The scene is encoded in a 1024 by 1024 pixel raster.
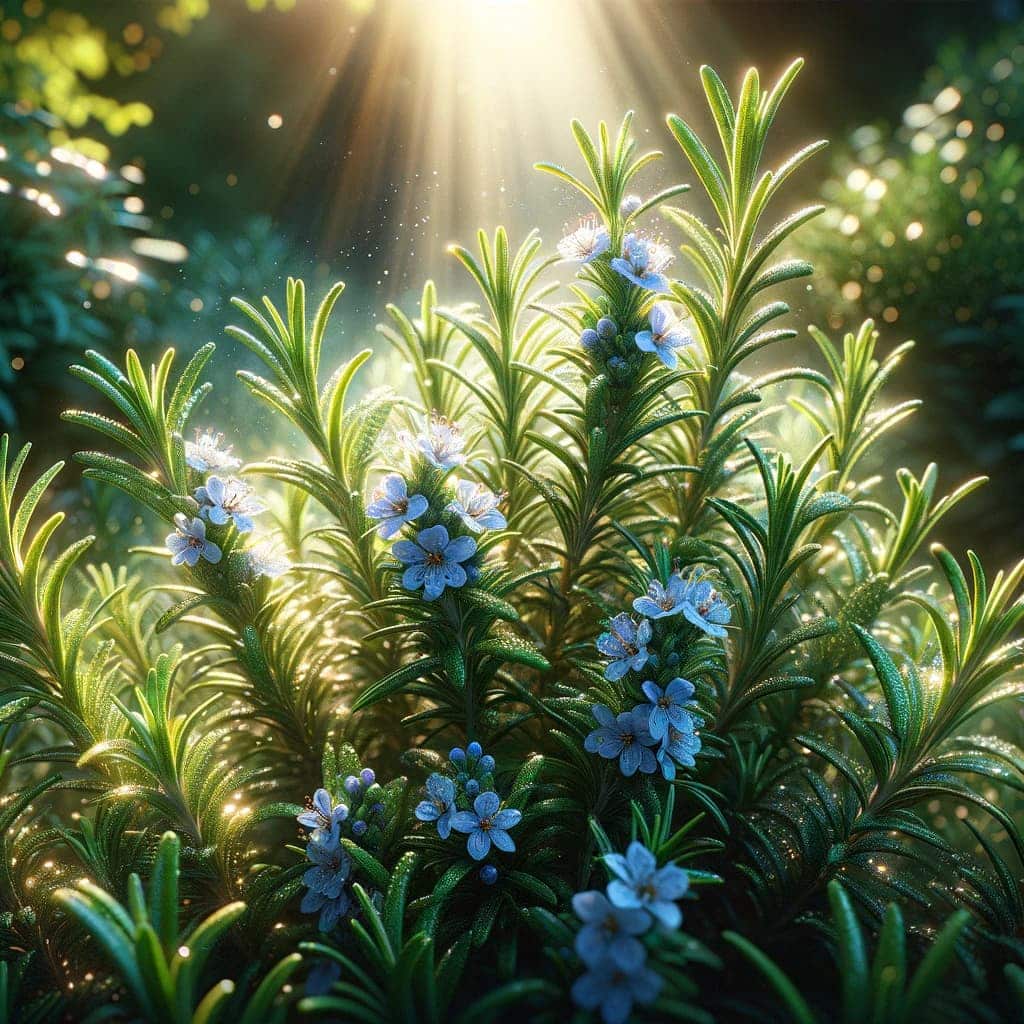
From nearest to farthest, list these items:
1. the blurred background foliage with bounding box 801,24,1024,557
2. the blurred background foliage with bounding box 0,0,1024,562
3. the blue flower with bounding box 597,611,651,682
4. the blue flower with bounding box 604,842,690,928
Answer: the blue flower with bounding box 604,842,690,928 → the blue flower with bounding box 597,611,651,682 → the blurred background foliage with bounding box 0,0,1024,562 → the blurred background foliage with bounding box 801,24,1024,557

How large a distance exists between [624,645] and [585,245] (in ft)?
1.08

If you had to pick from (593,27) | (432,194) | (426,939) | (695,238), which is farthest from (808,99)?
(426,939)

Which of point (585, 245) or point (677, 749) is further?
point (585, 245)

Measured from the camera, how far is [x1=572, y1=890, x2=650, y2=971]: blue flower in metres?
0.44

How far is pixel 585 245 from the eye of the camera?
0.66m

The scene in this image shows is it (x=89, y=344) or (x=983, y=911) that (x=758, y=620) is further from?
(x=89, y=344)

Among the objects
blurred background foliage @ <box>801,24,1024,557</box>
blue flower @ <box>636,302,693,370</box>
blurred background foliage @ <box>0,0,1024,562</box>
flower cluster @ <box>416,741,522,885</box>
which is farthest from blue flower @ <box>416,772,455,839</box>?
blurred background foliage @ <box>801,24,1024,557</box>

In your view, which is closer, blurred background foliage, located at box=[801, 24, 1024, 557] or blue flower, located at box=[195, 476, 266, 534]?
blue flower, located at box=[195, 476, 266, 534]

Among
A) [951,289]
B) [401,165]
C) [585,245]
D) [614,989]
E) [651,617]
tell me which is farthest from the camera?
[951,289]

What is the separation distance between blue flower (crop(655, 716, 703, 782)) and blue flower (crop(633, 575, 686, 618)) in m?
0.08

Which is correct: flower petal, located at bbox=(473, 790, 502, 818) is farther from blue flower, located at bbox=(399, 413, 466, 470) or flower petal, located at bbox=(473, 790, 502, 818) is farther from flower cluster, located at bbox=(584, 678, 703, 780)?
blue flower, located at bbox=(399, 413, 466, 470)

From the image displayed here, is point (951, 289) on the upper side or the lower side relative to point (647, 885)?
upper

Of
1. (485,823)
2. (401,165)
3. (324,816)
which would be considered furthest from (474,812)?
(401,165)

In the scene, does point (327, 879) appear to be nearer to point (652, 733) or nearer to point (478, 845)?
point (478, 845)
